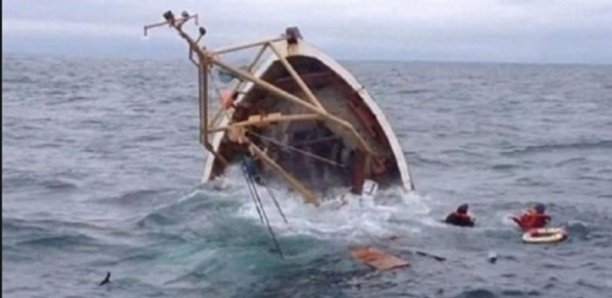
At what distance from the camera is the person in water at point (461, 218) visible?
17078 millimetres

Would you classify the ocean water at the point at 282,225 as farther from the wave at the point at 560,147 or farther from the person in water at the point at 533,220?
the person in water at the point at 533,220

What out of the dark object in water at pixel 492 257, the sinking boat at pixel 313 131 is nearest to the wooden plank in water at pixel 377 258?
the dark object in water at pixel 492 257

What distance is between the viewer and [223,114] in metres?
16.9

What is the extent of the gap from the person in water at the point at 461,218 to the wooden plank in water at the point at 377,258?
273 centimetres

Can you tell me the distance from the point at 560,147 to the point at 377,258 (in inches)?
801

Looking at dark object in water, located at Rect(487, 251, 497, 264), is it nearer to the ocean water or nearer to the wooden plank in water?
the ocean water

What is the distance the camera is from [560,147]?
3300cm

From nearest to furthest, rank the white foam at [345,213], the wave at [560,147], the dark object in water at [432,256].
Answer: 1. the dark object in water at [432,256]
2. the white foam at [345,213]
3. the wave at [560,147]

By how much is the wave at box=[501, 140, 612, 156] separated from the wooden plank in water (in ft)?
55.0

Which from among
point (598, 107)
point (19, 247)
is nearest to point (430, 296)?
point (19, 247)

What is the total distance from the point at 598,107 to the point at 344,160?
4211cm

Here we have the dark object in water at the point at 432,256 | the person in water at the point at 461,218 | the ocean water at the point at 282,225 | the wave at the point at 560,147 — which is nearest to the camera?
the ocean water at the point at 282,225

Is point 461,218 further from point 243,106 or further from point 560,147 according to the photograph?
point 560,147

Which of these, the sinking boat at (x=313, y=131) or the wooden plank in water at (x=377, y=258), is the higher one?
the sinking boat at (x=313, y=131)
